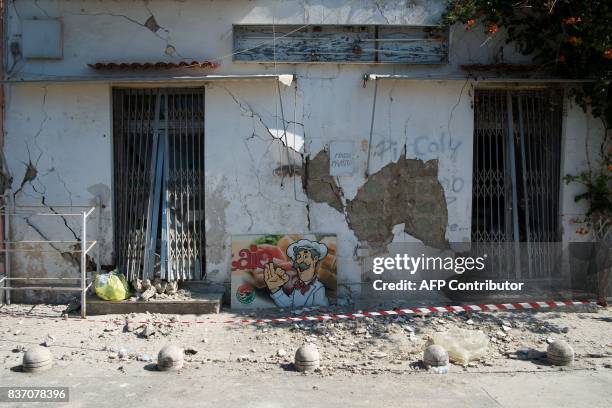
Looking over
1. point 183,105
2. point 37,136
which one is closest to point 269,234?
point 183,105

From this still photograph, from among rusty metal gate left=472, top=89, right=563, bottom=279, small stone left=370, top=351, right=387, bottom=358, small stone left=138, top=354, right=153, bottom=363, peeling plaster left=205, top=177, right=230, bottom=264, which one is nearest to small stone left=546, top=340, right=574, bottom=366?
small stone left=370, top=351, right=387, bottom=358

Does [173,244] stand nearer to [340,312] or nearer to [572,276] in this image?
[340,312]

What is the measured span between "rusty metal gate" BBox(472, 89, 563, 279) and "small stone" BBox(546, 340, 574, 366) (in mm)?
2231

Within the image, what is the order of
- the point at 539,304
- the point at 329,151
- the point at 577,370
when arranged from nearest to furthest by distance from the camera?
1. the point at 577,370
2. the point at 539,304
3. the point at 329,151

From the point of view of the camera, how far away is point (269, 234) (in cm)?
737

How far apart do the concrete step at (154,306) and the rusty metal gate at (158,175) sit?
1.77 ft

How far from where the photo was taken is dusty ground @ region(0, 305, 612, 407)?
15.7 feet

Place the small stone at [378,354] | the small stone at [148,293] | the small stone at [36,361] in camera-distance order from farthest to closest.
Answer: the small stone at [148,293] → the small stone at [378,354] → the small stone at [36,361]

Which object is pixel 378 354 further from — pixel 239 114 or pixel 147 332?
pixel 239 114

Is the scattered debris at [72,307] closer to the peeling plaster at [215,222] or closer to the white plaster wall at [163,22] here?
the peeling plaster at [215,222]

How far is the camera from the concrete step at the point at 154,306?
689 centimetres

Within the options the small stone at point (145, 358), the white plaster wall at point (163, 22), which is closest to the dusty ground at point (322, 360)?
the small stone at point (145, 358)

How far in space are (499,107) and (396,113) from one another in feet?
4.97

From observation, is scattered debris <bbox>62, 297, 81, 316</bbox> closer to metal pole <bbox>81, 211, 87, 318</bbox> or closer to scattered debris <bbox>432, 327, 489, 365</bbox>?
metal pole <bbox>81, 211, 87, 318</bbox>
